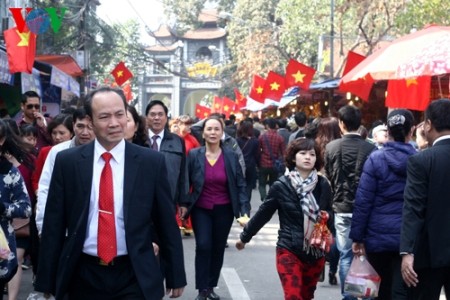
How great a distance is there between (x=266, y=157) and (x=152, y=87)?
67.4 meters

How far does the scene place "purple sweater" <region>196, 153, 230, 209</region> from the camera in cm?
899

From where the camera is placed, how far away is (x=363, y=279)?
263 inches

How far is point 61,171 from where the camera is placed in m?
4.72

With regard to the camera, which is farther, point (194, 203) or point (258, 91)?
point (258, 91)

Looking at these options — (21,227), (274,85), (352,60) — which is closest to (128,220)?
(21,227)

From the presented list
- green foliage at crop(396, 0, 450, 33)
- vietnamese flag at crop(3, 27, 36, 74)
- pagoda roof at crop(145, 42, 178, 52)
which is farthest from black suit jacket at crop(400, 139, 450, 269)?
pagoda roof at crop(145, 42, 178, 52)

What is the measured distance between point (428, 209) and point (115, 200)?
216 cm

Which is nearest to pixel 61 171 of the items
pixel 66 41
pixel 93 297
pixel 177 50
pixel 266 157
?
pixel 93 297

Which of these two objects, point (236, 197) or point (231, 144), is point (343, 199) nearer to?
point (236, 197)

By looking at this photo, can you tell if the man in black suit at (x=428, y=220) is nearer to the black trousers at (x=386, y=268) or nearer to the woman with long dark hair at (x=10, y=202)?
the black trousers at (x=386, y=268)

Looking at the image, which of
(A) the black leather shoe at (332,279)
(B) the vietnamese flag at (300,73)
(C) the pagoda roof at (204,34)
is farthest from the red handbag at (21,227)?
(C) the pagoda roof at (204,34)

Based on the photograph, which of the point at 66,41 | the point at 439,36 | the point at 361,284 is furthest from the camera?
the point at 66,41

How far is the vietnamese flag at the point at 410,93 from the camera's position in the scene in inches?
496

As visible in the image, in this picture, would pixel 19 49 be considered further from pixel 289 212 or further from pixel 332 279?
pixel 289 212
